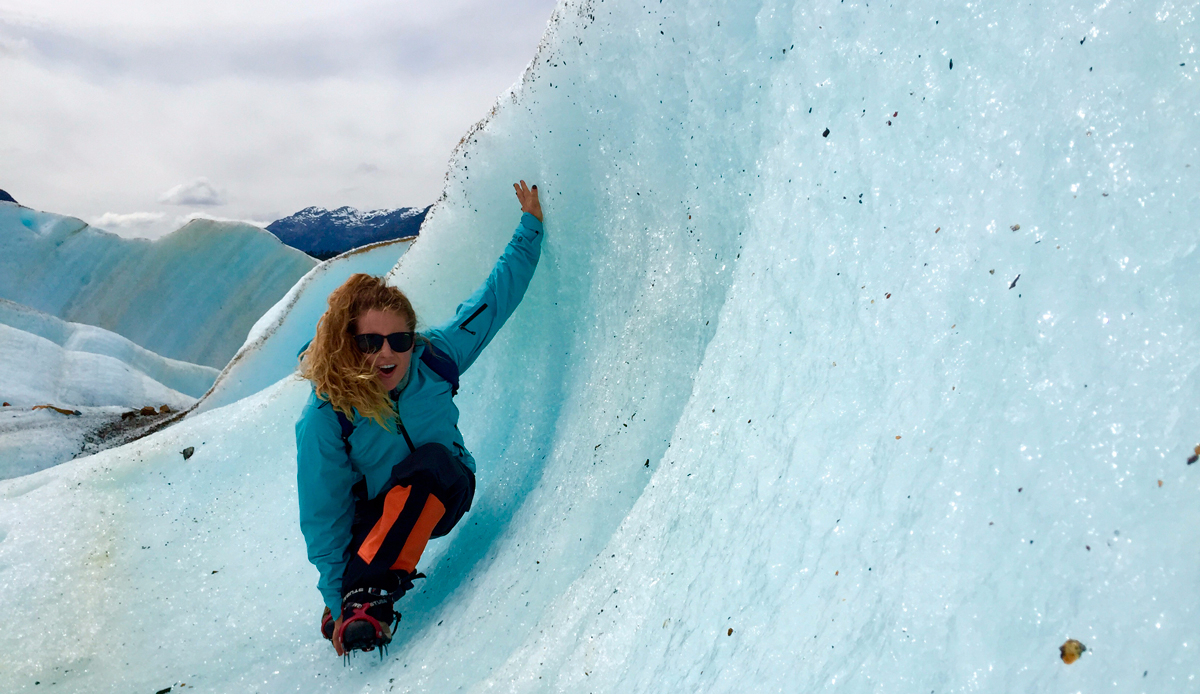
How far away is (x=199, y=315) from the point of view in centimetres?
Result: 925

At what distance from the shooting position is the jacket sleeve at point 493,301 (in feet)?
5.91

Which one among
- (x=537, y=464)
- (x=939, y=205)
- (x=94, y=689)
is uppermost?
(x=939, y=205)

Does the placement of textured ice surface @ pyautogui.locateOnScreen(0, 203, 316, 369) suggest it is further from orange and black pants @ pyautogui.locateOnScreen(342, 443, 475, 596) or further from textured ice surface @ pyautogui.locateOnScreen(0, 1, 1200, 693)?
orange and black pants @ pyautogui.locateOnScreen(342, 443, 475, 596)

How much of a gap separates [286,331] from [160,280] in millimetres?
5847

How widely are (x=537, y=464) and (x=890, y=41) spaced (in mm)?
1439

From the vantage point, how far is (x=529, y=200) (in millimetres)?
2084

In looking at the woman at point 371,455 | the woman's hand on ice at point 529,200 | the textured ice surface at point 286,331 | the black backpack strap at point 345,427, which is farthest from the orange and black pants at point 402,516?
the textured ice surface at point 286,331

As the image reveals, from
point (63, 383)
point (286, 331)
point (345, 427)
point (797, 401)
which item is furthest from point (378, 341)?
point (63, 383)

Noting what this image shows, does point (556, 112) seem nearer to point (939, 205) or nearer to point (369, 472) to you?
point (369, 472)

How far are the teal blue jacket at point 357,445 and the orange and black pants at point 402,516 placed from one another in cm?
4

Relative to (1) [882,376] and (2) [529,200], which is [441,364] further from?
(1) [882,376]

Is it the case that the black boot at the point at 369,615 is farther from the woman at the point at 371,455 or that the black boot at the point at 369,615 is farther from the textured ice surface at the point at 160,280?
the textured ice surface at the point at 160,280

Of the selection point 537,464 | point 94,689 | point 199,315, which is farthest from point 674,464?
point 199,315

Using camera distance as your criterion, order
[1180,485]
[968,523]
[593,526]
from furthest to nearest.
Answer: [593,526]
[968,523]
[1180,485]
